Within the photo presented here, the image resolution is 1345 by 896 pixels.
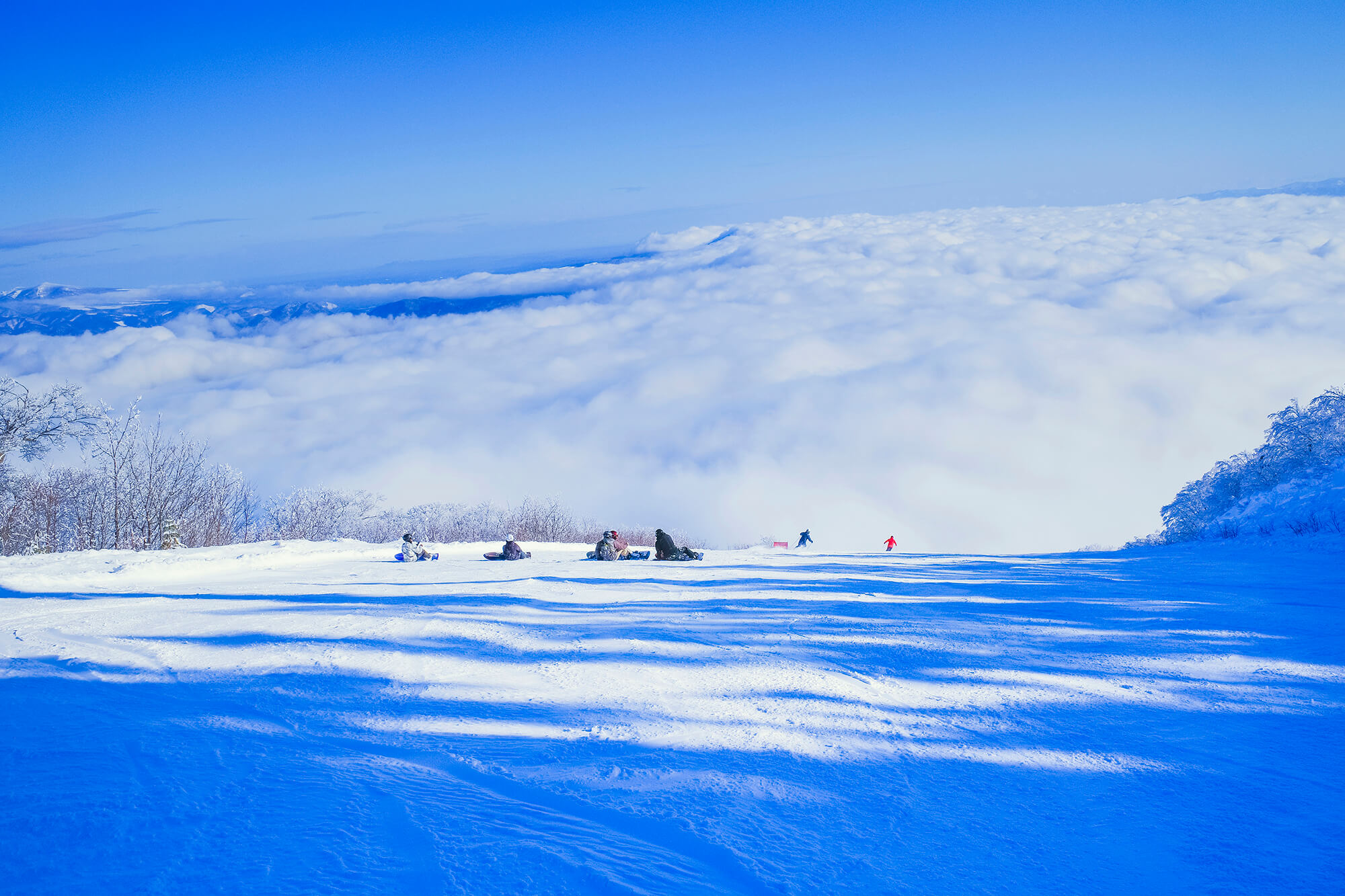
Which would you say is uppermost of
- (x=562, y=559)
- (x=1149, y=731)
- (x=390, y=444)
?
(x=1149, y=731)

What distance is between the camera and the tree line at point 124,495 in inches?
845

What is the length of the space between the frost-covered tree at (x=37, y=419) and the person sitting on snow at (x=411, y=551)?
47.8 ft

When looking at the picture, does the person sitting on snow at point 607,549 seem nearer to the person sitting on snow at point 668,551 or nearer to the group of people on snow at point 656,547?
the group of people on snow at point 656,547

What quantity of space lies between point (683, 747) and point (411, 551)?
11018mm

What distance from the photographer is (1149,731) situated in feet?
14.0

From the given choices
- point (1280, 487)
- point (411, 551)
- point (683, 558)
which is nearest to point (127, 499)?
point (411, 551)

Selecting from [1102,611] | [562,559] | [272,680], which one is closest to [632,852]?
[272,680]

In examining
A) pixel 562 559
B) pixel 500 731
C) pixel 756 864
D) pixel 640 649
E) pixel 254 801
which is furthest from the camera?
pixel 562 559

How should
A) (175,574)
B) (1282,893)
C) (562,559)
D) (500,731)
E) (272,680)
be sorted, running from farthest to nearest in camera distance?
(562,559) < (175,574) < (272,680) < (500,731) < (1282,893)

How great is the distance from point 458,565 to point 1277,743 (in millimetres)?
11716

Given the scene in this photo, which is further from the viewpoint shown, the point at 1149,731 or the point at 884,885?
the point at 1149,731

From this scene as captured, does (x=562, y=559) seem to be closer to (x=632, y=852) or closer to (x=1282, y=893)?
(x=632, y=852)

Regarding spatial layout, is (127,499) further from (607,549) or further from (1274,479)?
(1274,479)

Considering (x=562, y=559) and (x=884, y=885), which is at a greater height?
(x=884, y=885)
